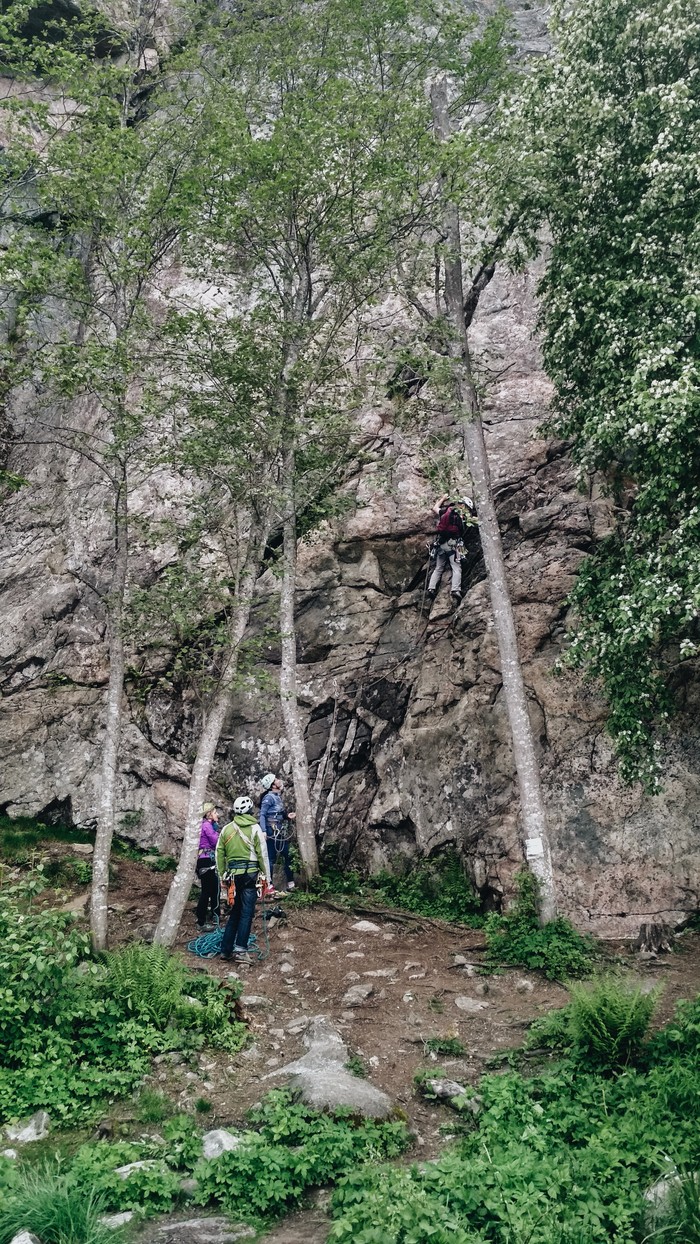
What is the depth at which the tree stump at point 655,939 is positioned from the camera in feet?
38.7

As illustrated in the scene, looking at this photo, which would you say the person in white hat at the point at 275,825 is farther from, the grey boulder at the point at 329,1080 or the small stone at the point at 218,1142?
the small stone at the point at 218,1142

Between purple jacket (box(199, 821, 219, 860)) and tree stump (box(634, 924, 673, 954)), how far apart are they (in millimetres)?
6841

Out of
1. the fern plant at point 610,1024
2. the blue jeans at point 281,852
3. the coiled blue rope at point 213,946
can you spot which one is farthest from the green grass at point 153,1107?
the blue jeans at point 281,852

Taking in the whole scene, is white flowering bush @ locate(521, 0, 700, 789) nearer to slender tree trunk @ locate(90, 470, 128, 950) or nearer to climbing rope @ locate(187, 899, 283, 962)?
climbing rope @ locate(187, 899, 283, 962)

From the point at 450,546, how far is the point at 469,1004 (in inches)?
373

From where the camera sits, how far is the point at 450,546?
17391 millimetres

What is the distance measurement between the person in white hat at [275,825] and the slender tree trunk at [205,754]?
2106 millimetres

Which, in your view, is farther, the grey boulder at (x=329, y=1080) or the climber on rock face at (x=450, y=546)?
the climber on rock face at (x=450, y=546)

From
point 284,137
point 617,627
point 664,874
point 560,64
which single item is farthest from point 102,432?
point 664,874

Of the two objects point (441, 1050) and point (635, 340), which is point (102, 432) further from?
point (441, 1050)

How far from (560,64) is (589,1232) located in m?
15.4

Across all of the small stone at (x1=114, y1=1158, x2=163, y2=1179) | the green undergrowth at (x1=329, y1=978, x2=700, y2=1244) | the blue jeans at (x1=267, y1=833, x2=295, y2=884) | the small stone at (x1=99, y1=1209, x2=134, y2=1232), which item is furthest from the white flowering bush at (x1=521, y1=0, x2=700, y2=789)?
the small stone at (x1=99, y1=1209, x2=134, y2=1232)

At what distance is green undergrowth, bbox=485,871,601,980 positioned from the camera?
11.5 metres

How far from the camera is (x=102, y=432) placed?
851 inches
